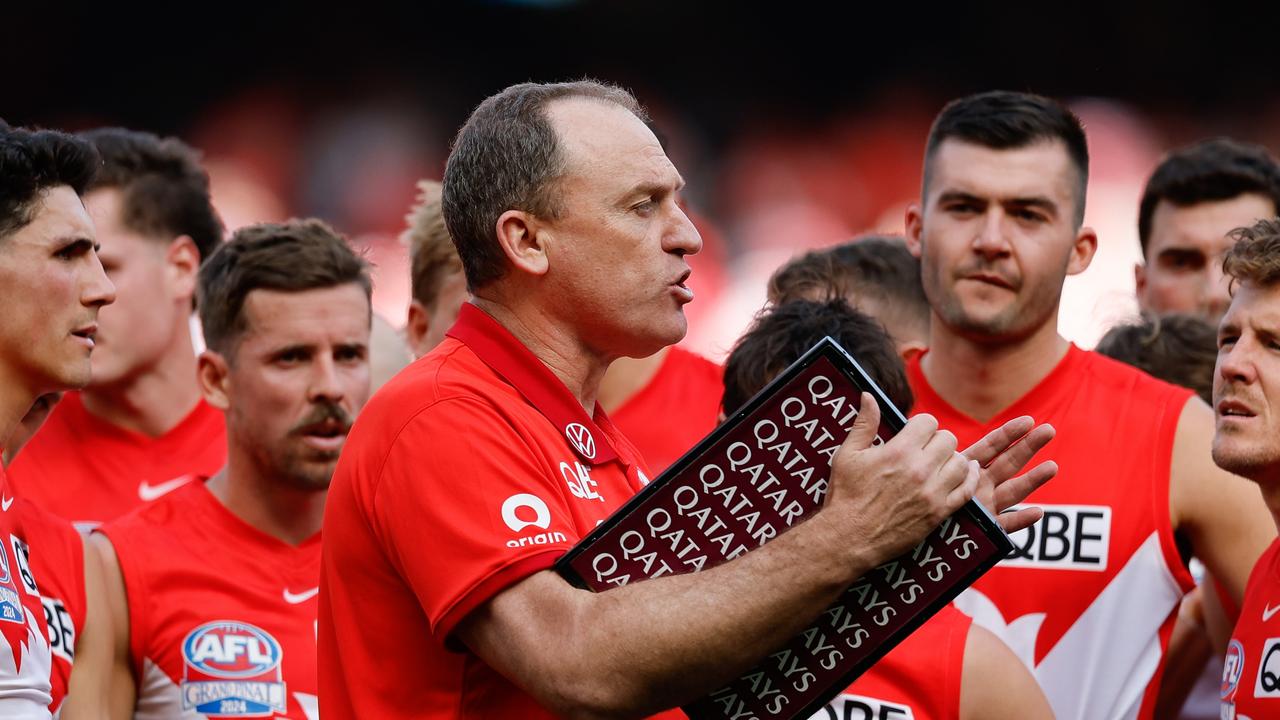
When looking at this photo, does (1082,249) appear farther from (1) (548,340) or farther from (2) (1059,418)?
(1) (548,340)

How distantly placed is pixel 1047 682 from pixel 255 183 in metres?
12.1

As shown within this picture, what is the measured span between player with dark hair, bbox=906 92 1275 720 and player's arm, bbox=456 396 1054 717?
1722 millimetres

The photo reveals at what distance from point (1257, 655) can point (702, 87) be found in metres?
13.4

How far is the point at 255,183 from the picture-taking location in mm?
14719

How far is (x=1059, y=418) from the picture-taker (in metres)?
4.06

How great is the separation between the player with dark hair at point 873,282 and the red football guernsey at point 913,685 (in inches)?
59.2

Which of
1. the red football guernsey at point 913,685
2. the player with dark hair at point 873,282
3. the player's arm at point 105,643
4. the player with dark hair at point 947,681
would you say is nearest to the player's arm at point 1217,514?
the player with dark hair at point 873,282

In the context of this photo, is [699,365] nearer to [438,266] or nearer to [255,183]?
[438,266]

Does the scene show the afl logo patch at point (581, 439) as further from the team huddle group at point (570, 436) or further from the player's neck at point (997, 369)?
the player's neck at point (997, 369)

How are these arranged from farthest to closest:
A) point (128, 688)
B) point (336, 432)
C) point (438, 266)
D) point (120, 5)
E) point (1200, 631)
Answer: point (120, 5)
point (438, 266)
point (1200, 631)
point (336, 432)
point (128, 688)

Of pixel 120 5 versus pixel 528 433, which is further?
pixel 120 5

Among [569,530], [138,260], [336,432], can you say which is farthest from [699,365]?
[569,530]

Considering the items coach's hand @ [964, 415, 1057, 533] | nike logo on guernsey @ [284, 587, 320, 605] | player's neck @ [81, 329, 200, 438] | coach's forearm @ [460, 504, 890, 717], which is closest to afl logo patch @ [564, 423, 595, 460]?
coach's forearm @ [460, 504, 890, 717]

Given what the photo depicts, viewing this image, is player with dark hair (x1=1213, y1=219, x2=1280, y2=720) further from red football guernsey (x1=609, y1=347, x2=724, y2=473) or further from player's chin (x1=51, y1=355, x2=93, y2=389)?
player's chin (x1=51, y1=355, x2=93, y2=389)
